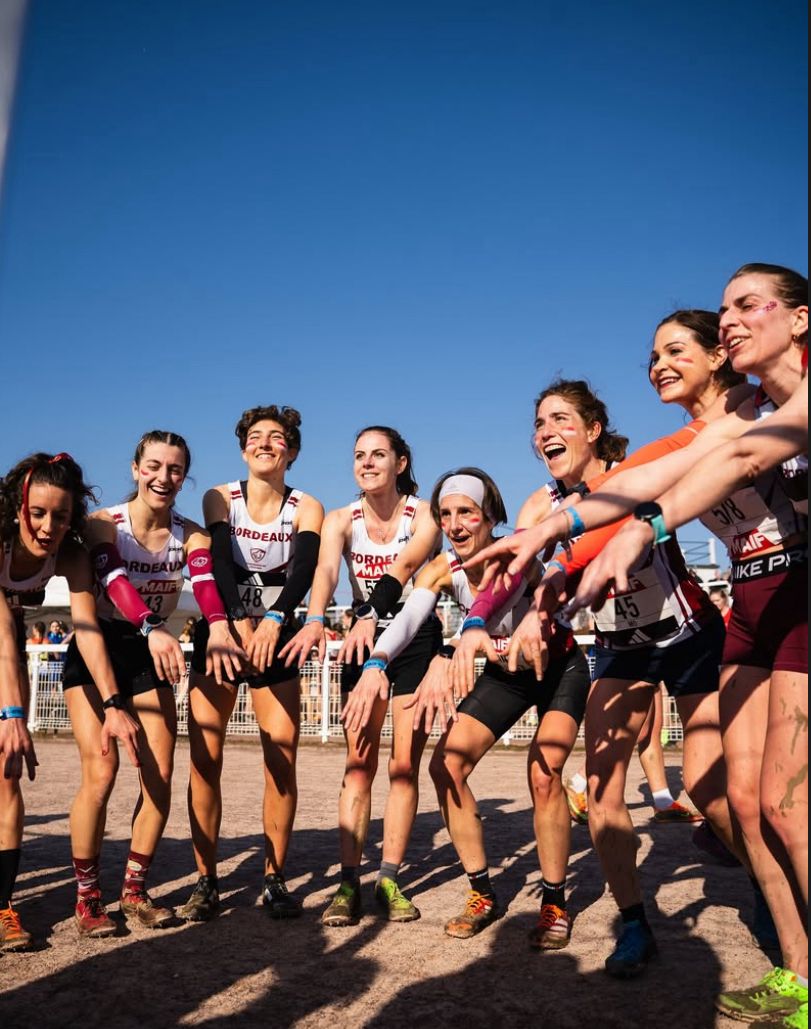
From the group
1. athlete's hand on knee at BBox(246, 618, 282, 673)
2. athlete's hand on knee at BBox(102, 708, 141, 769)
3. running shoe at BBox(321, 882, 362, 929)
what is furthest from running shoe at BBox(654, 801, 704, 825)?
athlete's hand on knee at BBox(102, 708, 141, 769)

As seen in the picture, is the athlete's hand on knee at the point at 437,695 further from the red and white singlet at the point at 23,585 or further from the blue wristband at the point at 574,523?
the red and white singlet at the point at 23,585

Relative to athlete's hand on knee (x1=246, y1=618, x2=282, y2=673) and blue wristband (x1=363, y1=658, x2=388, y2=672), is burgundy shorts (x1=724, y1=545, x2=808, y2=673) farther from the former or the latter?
athlete's hand on knee (x1=246, y1=618, x2=282, y2=673)

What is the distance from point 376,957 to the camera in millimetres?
4223

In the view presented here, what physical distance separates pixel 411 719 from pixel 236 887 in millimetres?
1710

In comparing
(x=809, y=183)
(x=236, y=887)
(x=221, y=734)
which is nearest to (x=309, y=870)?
(x=236, y=887)

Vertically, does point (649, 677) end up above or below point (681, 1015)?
above

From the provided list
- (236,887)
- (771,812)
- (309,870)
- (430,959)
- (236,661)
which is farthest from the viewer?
(309,870)

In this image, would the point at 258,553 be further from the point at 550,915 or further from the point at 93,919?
the point at 550,915

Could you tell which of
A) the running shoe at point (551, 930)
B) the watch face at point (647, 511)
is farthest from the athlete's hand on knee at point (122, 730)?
the watch face at point (647, 511)

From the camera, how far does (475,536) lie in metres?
5.12

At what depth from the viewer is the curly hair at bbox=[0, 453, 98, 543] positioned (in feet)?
15.5

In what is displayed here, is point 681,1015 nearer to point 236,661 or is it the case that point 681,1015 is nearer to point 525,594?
point 525,594

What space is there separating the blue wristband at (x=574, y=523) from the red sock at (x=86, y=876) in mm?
3368

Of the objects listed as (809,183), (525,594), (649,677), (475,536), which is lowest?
(649,677)
